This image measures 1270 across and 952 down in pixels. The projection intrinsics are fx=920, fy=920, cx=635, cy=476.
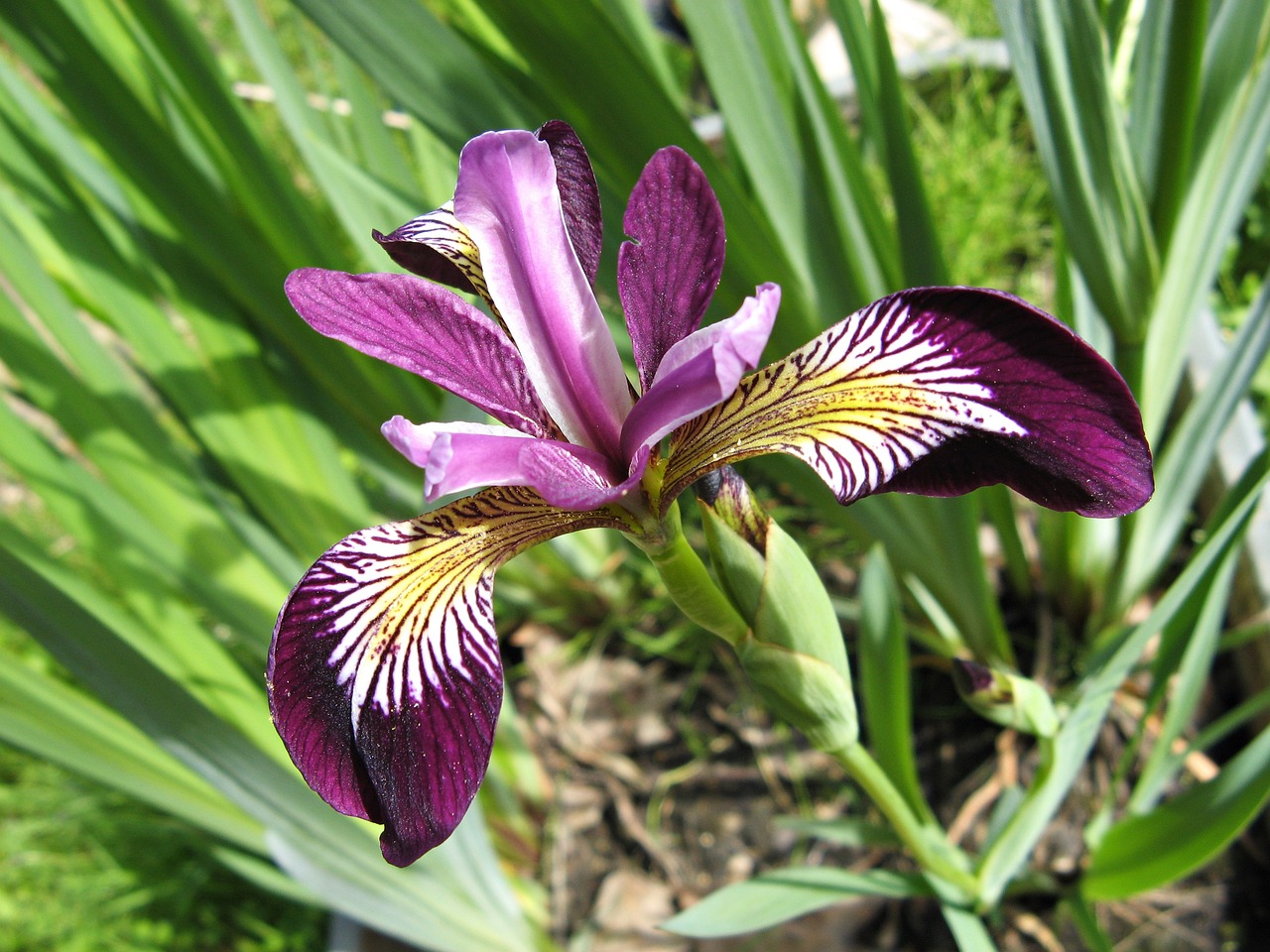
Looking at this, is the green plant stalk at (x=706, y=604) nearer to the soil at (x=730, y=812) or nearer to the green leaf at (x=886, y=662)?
the green leaf at (x=886, y=662)

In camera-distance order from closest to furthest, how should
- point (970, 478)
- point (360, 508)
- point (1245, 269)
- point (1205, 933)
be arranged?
1. point (970, 478)
2. point (1205, 933)
3. point (360, 508)
4. point (1245, 269)

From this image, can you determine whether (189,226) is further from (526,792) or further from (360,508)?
(526,792)

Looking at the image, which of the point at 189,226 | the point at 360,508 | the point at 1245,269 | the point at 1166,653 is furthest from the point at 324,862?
the point at 1245,269

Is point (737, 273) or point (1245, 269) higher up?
point (737, 273)

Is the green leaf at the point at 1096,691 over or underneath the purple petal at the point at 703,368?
underneath

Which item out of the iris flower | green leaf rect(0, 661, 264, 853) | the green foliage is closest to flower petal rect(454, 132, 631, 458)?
the iris flower

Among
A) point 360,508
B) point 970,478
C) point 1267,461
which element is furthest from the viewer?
→ point 360,508

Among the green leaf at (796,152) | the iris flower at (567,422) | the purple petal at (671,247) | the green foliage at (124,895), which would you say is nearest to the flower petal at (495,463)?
the iris flower at (567,422)
